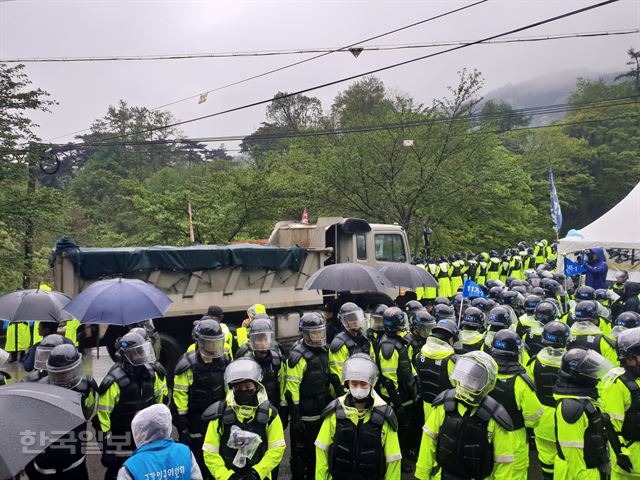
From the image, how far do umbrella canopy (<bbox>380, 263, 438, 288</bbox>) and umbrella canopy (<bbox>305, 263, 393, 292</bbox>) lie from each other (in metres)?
0.69

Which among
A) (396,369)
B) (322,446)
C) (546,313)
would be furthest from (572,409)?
(546,313)

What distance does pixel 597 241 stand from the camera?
15023 mm

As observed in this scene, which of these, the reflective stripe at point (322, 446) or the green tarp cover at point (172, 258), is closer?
the reflective stripe at point (322, 446)

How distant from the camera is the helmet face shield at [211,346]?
4.96 metres

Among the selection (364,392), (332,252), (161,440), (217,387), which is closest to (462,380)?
(364,392)

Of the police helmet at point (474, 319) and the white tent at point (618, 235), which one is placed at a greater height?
the white tent at point (618, 235)

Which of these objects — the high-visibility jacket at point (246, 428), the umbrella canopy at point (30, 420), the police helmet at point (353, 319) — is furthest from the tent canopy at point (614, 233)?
the umbrella canopy at point (30, 420)

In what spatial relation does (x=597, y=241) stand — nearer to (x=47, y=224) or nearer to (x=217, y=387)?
(x=217, y=387)

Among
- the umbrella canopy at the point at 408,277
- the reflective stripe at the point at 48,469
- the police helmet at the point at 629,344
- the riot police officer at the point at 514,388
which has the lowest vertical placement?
the reflective stripe at the point at 48,469

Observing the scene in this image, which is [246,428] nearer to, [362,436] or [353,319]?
[362,436]

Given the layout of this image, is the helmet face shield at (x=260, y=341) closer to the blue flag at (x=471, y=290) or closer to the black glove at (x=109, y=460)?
the black glove at (x=109, y=460)

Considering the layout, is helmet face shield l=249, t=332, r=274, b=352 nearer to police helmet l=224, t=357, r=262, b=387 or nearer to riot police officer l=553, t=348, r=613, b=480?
police helmet l=224, t=357, r=262, b=387

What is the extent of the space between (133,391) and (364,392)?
2.40 metres

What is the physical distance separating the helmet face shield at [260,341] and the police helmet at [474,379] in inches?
86.2
